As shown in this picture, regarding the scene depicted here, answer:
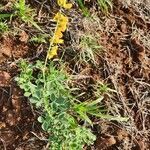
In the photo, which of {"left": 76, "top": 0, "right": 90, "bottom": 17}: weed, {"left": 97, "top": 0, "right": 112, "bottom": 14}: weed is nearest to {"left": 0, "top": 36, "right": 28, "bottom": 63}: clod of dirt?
{"left": 76, "top": 0, "right": 90, "bottom": 17}: weed

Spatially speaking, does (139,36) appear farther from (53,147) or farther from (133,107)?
(53,147)

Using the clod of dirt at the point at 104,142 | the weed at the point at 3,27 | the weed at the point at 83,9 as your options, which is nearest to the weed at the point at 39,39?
the weed at the point at 3,27

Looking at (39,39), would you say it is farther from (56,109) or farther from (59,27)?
(56,109)

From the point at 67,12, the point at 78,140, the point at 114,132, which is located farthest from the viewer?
the point at 67,12

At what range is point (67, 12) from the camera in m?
2.60

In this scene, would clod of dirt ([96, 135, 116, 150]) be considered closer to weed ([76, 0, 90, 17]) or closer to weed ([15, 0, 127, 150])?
weed ([15, 0, 127, 150])

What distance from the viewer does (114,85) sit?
246cm

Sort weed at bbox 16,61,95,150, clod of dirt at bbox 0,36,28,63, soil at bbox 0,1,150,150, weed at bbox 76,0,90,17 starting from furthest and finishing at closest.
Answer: weed at bbox 76,0,90,17 < clod of dirt at bbox 0,36,28,63 < soil at bbox 0,1,150,150 < weed at bbox 16,61,95,150

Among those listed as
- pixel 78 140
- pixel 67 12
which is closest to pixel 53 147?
pixel 78 140

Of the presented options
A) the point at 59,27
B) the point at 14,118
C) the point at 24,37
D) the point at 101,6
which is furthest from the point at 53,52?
the point at 101,6

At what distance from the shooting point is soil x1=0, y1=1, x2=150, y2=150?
2.30 meters

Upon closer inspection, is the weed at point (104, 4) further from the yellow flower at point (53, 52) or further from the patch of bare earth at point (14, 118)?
the patch of bare earth at point (14, 118)

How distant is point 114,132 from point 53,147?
329 mm

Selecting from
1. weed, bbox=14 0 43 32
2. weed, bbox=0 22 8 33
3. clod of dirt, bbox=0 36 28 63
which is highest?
weed, bbox=14 0 43 32
